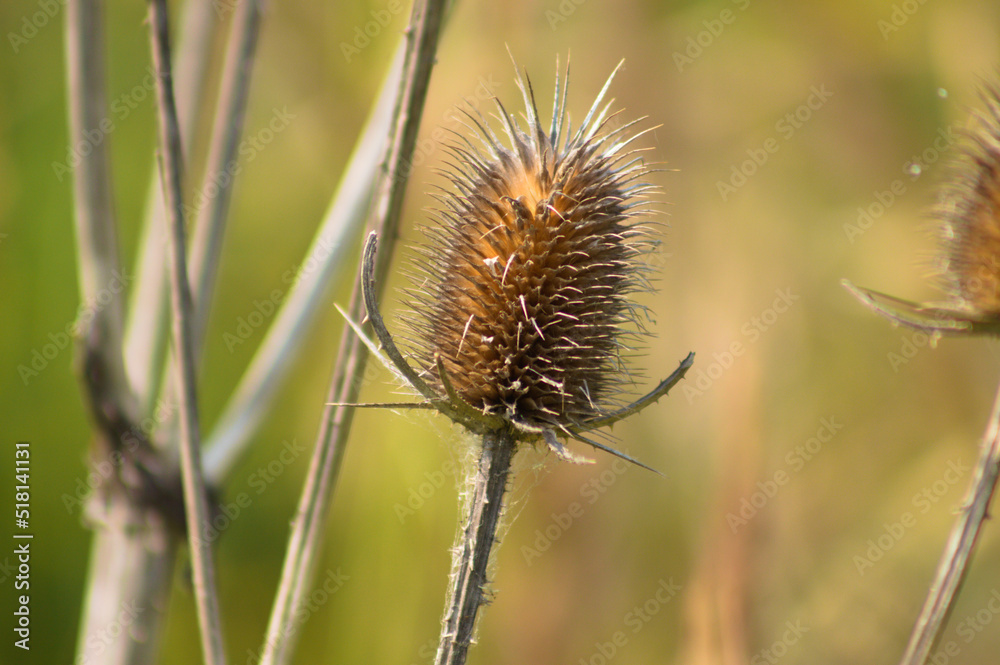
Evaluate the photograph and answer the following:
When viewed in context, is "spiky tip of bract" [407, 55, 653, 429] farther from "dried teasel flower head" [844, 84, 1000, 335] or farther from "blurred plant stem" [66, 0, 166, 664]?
"blurred plant stem" [66, 0, 166, 664]

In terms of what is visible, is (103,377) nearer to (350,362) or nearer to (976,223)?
(350,362)

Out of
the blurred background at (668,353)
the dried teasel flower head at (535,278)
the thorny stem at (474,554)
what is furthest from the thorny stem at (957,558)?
the blurred background at (668,353)

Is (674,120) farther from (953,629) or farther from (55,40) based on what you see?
(55,40)

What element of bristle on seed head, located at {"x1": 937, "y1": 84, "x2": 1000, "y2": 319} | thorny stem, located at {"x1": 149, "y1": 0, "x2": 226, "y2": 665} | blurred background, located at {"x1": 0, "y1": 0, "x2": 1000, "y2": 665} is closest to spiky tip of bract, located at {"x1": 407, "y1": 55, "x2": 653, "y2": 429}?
thorny stem, located at {"x1": 149, "y1": 0, "x2": 226, "y2": 665}

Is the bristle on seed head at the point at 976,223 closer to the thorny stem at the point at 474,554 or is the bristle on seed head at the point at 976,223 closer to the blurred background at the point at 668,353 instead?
the thorny stem at the point at 474,554

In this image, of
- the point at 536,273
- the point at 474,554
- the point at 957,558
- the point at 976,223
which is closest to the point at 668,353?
the point at 976,223

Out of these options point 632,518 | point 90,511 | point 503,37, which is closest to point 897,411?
point 632,518
